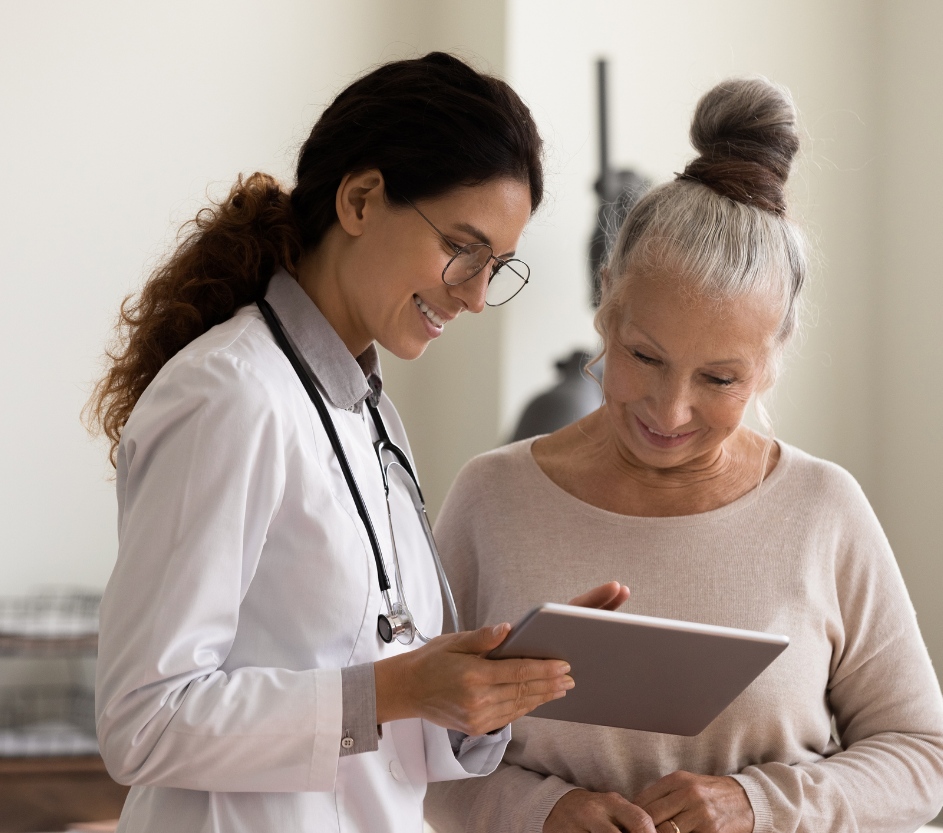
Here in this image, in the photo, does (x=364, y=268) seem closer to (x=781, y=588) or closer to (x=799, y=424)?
Answer: (x=781, y=588)

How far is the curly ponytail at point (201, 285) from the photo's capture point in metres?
1.29

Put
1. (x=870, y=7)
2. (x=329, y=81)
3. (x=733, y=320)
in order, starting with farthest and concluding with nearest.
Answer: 1. (x=329, y=81)
2. (x=870, y=7)
3. (x=733, y=320)

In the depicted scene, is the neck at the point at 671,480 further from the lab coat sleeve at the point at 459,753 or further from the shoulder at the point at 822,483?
the lab coat sleeve at the point at 459,753

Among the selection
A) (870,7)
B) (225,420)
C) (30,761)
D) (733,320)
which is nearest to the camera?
(225,420)

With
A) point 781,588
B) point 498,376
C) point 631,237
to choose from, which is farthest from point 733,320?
point 498,376

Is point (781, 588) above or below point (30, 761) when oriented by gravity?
above

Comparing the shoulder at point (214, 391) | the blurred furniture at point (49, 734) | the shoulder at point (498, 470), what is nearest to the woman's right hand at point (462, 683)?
the shoulder at point (214, 391)

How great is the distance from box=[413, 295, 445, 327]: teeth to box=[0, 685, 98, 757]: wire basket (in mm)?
2182

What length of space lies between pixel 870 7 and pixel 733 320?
2.66 m

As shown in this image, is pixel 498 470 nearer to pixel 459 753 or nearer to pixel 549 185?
pixel 459 753

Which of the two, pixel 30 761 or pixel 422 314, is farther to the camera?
pixel 30 761

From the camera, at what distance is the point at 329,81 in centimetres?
396

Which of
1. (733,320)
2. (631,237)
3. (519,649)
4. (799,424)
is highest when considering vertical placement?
(631,237)

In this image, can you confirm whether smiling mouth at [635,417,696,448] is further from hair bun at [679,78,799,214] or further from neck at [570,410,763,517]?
hair bun at [679,78,799,214]
